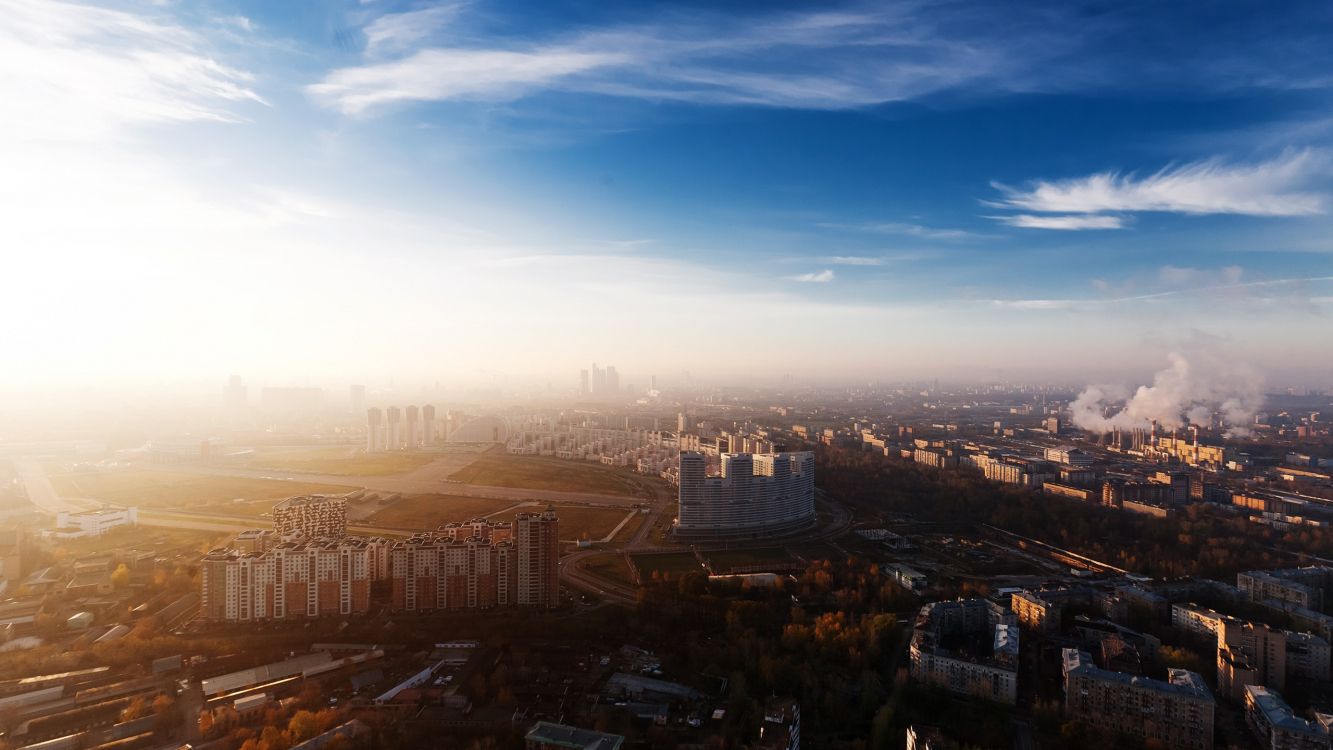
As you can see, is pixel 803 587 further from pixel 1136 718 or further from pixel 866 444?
pixel 866 444

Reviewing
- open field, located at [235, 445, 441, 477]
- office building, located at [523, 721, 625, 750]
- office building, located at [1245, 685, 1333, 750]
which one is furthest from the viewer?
open field, located at [235, 445, 441, 477]

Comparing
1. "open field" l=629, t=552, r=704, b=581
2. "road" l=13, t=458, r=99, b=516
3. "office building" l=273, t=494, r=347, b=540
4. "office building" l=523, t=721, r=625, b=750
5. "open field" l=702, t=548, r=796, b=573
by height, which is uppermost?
"office building" l=273, t=494, r=347, b=540

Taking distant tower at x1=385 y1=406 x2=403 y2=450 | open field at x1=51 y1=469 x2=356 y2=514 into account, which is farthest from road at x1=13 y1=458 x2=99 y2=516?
distant tower at x1=385 y1=406 x2=403 y2=450

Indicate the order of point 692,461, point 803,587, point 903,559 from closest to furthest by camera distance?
Result: 1. point 803,587
2. point 903,559
3. point 692,461

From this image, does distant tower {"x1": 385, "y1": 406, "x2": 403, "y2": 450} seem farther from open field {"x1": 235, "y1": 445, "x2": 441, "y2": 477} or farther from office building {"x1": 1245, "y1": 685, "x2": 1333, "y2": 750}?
office building {"x1": 1245, "y1": 685, "x2": 1333, "y2": 750}

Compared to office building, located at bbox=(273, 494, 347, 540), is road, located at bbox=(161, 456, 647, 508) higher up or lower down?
lower down

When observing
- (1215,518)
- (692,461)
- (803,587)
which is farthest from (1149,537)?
(692,461)

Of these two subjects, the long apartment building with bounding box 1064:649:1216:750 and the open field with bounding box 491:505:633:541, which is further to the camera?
the open field with bounding box 491:505:633:541
